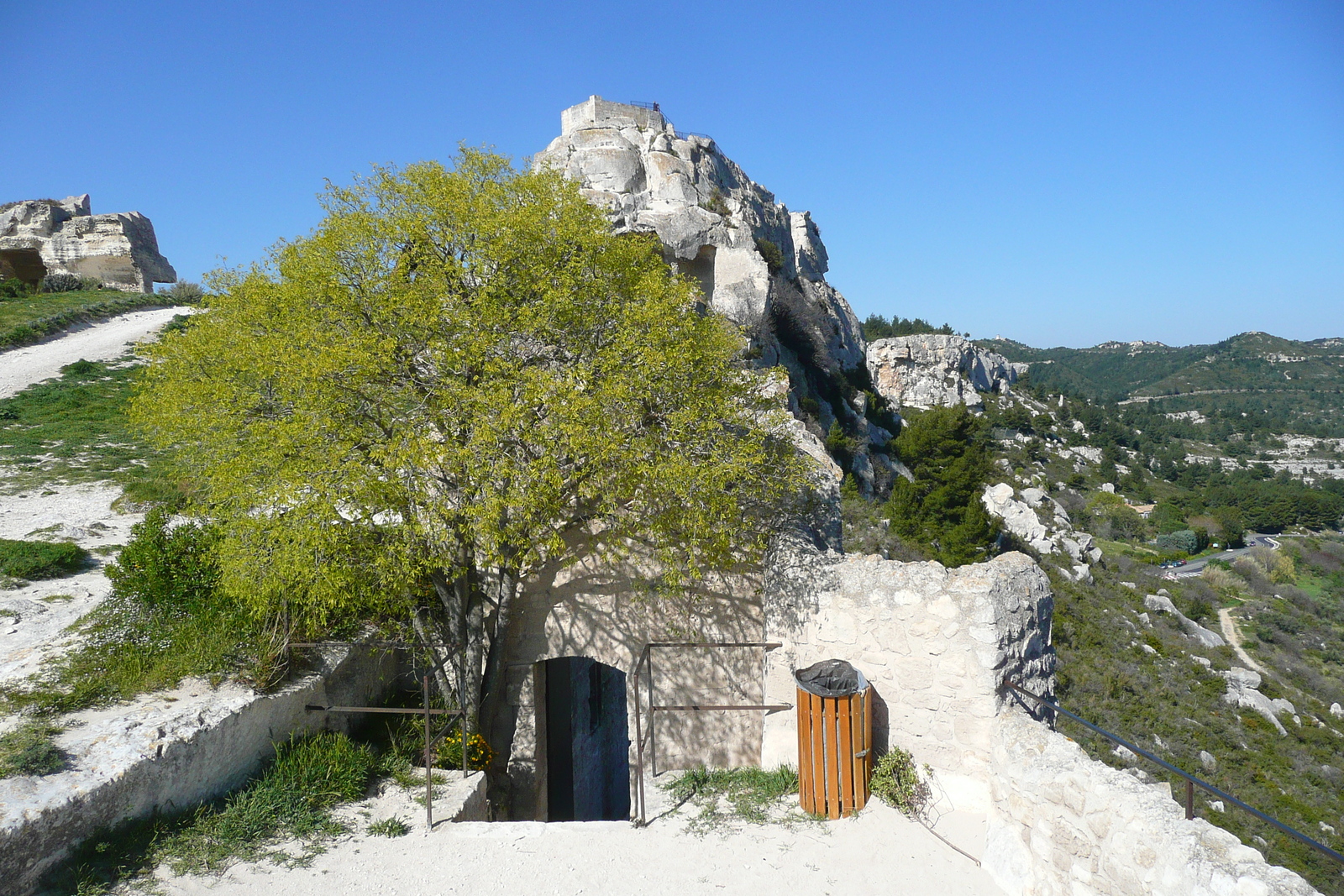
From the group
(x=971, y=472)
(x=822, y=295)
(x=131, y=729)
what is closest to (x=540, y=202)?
(x=131, y=729)

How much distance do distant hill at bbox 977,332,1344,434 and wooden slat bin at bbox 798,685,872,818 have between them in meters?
96.3

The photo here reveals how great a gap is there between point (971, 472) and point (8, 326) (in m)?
35.1

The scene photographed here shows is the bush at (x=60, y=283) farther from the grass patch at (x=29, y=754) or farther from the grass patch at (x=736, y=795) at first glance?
the grass patch at (x=736, y=795)

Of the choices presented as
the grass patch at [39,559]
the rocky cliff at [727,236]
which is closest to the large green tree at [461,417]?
the grass patch at [39,559]

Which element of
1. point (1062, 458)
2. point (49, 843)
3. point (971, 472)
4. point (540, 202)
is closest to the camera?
point (49, 843)

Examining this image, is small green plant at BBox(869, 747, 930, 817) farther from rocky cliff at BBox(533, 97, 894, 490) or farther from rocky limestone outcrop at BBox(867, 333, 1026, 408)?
rocky limestone outcrop at BBox(867, 333, 1026, 408)

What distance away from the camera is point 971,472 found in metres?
28.8

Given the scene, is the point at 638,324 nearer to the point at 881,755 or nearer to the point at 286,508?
the point at 286,508

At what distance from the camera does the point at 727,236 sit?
30.2 metres

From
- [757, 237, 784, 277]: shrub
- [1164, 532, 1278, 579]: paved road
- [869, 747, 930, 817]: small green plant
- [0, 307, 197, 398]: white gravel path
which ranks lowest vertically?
[1164, 532, 1278, 579]: paved road

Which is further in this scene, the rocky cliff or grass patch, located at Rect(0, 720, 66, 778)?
the rocky cliff

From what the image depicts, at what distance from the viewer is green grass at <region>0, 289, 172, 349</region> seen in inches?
928

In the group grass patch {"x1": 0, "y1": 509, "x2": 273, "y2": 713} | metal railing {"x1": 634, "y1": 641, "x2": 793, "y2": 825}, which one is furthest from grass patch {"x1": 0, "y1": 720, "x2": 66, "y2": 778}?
metal railing {"x1": 634, "y1": 641, "x2": 793, "y2": 825}

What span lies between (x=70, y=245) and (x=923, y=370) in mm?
68857
